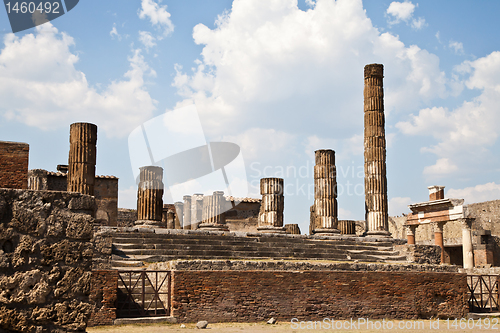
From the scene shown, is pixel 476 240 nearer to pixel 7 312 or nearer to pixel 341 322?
pixel 341 322

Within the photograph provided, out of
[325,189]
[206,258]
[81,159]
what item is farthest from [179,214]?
[206,258]

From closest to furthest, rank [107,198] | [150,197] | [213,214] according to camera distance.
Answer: [150,197] < [213,214] < [107,198]

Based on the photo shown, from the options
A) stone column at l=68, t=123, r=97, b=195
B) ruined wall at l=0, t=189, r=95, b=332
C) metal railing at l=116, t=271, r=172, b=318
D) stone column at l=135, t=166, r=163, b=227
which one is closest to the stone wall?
stone column at l=135, t=166, r=163, b=227

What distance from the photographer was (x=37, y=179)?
20.8 m

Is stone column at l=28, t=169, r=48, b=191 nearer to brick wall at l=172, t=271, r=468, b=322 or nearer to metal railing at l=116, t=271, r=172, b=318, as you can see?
metal railing at l=116, t=271, r=172, b=318

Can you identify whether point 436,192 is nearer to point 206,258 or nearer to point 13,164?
point 206,258

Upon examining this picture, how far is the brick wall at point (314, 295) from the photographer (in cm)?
858

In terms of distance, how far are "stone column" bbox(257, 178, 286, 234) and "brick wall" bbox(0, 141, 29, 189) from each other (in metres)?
11.4

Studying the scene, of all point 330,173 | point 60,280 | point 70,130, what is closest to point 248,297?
point 60,280

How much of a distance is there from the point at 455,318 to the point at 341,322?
276 cm

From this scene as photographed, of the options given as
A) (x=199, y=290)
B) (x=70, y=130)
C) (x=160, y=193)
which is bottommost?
(x=199, y=290)

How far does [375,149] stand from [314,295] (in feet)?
31.6

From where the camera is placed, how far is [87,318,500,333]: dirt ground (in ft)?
24.7

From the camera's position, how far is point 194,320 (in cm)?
844
